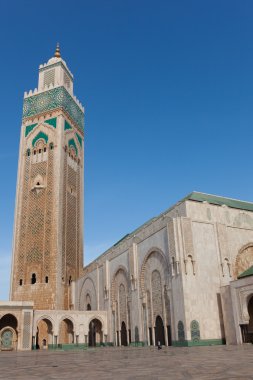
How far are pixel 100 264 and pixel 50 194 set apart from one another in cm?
821

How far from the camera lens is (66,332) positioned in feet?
95.6

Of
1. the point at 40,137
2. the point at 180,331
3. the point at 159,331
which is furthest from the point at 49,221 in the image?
the point at 180,331

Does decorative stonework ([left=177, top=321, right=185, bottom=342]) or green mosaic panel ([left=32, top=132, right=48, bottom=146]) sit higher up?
green mosaic panel ([left=32, top=132, right=48, bottom=146])

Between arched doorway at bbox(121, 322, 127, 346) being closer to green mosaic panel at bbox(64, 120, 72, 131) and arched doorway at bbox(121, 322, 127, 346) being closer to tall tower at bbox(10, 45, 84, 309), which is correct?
tall tower at bbox(10, 45, 84, 309)

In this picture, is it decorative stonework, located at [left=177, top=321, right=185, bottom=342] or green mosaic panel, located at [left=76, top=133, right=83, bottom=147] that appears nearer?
decorative stonework, located at [left=177, top=321, right=185, bottom=342]

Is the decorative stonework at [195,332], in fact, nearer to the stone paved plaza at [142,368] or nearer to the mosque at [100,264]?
the mosque at [100,264]

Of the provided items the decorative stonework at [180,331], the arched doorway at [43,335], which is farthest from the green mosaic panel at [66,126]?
the decorative stonework at [180,331]

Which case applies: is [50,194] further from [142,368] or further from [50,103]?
[142,368]

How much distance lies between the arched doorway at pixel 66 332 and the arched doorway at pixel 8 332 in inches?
171

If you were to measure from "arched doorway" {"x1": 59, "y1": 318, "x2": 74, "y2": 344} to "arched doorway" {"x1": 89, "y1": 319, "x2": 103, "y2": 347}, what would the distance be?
192 cm

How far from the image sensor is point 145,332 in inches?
851

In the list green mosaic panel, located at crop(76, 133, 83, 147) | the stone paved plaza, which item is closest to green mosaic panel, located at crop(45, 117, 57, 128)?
green mosaic panel, located at crop(76, 133, 83, 147)

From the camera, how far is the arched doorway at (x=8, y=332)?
23.6 m

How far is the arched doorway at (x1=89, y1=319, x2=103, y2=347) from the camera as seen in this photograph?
27.7 m
